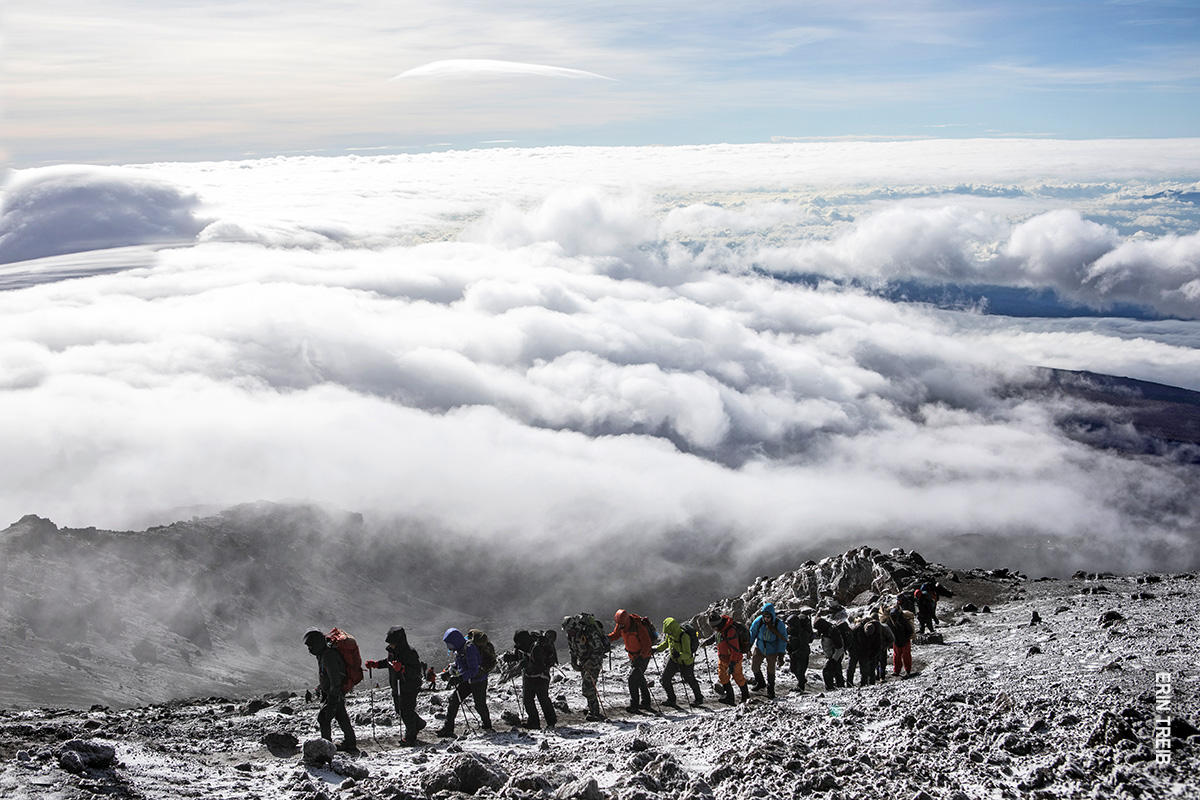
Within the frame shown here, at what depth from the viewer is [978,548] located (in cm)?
16075

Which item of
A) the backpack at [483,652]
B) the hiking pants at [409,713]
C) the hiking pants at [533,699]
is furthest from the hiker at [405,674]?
the hiking pants at [533,699]

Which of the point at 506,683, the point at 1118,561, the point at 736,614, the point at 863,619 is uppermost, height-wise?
the point at 863,619

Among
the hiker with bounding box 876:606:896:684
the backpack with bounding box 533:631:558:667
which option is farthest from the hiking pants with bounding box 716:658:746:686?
the backpack with bounding box 533:631:558:667

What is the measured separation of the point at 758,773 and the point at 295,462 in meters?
194

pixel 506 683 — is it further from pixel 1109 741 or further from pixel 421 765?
pixel 1109 741

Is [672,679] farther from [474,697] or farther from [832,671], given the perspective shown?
[474,697]

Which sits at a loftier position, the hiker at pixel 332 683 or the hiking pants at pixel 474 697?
the hiker at pixel 332 683

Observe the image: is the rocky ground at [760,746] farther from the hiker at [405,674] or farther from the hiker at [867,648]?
the hiker at [867,648]

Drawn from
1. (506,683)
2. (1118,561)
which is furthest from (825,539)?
(506,683)

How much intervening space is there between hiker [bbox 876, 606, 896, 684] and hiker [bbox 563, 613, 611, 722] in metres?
5.86

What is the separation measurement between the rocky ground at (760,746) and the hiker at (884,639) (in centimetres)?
89

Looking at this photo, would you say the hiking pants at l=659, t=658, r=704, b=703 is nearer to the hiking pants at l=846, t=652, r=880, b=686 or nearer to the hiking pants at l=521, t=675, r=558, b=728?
the hiking pants at l=521, t=675, r=558, b=728

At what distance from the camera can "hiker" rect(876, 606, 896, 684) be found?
1688 centimetres

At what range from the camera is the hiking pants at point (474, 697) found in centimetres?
1427
